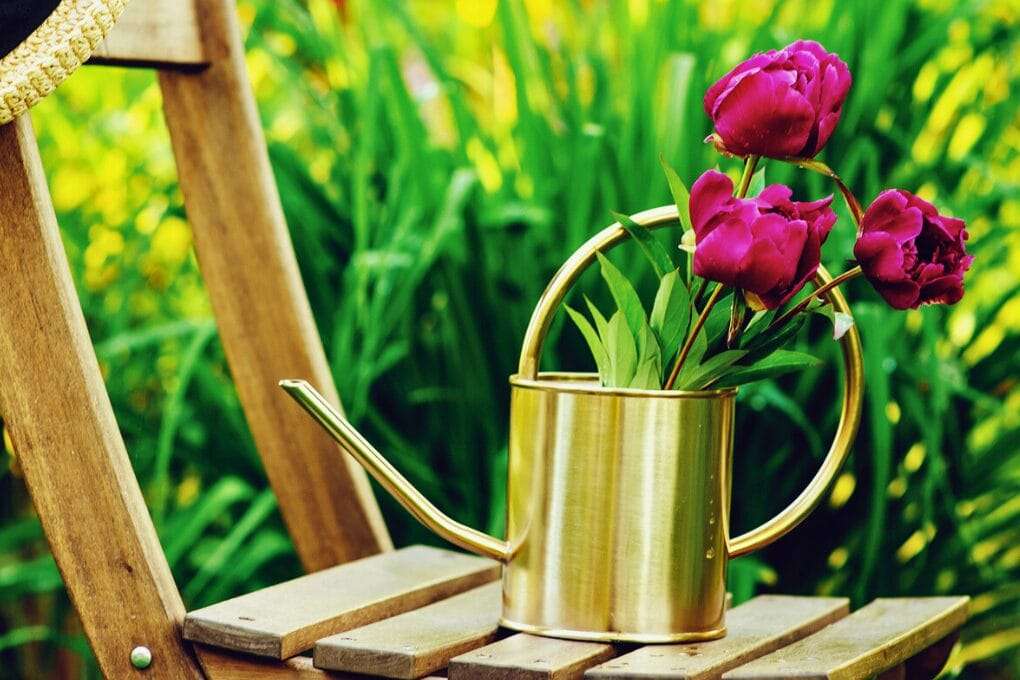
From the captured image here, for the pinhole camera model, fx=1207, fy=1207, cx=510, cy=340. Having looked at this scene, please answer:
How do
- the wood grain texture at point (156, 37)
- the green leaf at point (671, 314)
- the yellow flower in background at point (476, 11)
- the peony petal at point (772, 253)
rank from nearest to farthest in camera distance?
the peony petal at point (772, 253) → the green leaf at point (671, 314) → the wood grain texture at point (156, 37) → the yellow flower in background at point (476, 11)

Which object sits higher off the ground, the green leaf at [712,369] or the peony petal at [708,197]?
the peony petal at [708,197]

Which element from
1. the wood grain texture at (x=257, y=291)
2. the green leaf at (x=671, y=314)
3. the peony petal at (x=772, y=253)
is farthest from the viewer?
the wood grain texture at (x=257, y=291)

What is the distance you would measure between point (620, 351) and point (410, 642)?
23 cm

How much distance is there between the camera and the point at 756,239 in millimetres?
659

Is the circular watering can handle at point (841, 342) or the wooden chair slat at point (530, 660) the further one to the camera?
the circular watering can handle at point (841, 342)

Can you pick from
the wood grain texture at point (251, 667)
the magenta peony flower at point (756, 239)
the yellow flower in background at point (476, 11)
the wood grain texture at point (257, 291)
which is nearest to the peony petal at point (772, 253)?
the magenta peony flower at point (756, 239)

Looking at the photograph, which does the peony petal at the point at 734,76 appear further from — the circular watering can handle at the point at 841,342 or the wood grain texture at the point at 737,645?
the wood grain texture at the point at 737,645

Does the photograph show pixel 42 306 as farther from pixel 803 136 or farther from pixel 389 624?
pixel 803 136

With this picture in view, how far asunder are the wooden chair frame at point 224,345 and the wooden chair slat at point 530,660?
0.12m

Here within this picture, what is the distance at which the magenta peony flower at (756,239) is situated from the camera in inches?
26.0

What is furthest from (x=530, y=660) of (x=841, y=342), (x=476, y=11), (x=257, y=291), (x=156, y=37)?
(x=476, y=11)

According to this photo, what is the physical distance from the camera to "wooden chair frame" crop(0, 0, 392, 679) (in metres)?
0.76

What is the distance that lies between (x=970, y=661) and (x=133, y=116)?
1.35 meters

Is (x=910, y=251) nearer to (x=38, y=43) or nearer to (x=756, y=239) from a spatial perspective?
(x=756, y=239)
